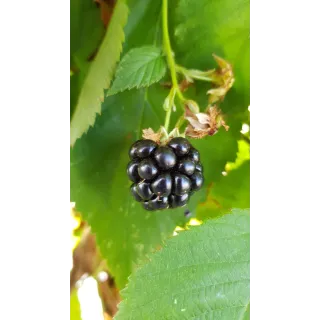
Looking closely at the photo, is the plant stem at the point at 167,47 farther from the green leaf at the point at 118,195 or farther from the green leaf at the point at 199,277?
the green leaf at the point at 199,277

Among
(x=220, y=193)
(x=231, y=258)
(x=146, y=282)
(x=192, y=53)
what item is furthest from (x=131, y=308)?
(x=192, y=53)

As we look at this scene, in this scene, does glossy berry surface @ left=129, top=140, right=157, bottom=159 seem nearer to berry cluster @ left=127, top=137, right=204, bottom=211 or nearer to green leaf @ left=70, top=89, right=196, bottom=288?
berry cluster @ left=127, top=137, right=204, bottom=211

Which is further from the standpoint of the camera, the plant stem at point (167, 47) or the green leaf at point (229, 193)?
the green leaf at point (229, 193)

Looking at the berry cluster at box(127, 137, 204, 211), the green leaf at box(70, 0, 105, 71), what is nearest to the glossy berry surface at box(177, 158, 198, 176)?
the berry cluster at box(127, 137, 204, 211)

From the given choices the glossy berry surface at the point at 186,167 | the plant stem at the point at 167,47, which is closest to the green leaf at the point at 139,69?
the plant stem at the point at 167,47

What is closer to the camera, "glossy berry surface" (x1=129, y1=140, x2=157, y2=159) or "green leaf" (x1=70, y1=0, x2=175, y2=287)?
"glossy berry surface" (x1=129, y1=140, x2=157, y2=159)

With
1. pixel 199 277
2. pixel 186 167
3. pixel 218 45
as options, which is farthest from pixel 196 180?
pixel 218 45
